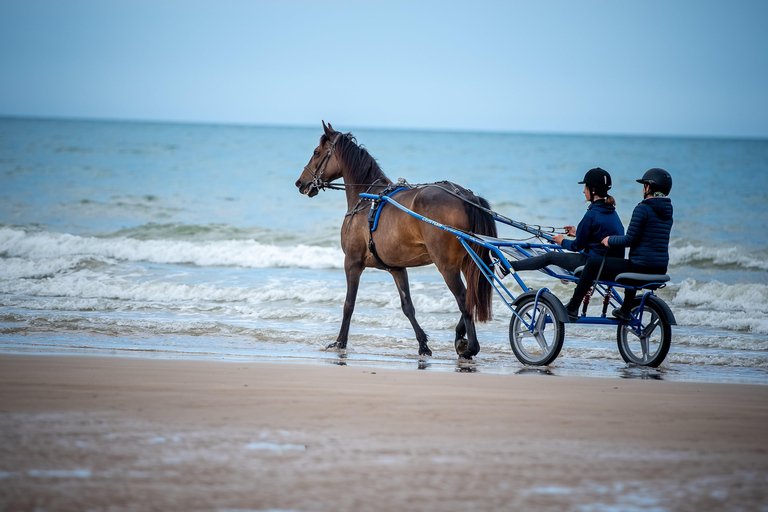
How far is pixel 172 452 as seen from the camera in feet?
9.70

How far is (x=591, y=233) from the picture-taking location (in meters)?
5.66

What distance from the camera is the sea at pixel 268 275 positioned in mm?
6805

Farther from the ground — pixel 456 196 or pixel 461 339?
pixel 456 196

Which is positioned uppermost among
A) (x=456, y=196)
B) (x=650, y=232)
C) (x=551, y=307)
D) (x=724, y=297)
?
(x=456, y=196)

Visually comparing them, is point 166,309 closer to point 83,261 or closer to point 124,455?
point 83,261

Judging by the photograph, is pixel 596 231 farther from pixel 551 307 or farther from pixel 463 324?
pixel 463 324

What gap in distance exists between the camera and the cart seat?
5457mm

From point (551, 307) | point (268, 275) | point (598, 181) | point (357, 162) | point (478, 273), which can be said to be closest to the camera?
point (598, 181)

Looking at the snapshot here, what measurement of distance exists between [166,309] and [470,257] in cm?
471

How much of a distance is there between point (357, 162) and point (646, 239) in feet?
10.7

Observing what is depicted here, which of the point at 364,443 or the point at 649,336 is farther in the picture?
the point at 649,336

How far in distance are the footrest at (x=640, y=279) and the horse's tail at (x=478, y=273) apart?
1.18 meters

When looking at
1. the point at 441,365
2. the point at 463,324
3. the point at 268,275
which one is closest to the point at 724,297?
the point at 463,324

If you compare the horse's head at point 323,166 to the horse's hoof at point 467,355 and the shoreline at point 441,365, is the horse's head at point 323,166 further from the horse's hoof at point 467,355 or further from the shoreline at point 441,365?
the horse's hoof at point 467,355
